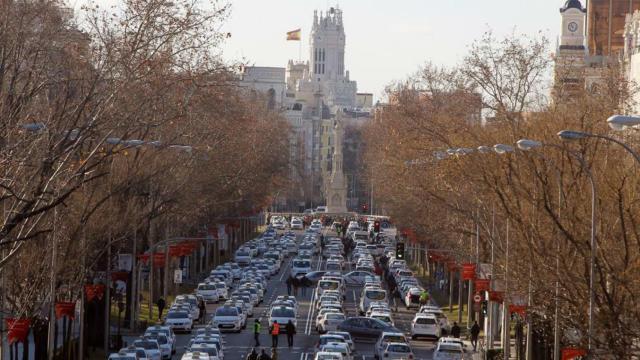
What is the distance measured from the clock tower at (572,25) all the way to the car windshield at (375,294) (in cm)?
5175

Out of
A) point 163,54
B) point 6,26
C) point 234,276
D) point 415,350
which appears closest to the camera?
point 6,26

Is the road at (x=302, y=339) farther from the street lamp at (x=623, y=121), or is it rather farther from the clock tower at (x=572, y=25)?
the clock tower at (x=572, y=25)

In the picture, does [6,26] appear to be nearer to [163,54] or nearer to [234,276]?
[163,54]

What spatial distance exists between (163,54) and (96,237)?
1840 cm

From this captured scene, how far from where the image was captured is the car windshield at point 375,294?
70312mm

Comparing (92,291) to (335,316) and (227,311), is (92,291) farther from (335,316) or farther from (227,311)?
Result: (335,316)

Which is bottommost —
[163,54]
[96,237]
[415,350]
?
[415,350]

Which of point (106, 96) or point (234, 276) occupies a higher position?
point (106, 96)

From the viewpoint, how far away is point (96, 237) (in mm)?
50625

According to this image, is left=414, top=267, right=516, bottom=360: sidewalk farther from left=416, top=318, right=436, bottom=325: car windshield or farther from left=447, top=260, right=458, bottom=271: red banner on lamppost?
left=447, top=260, right=458, bottom=271: red banner on lamppost

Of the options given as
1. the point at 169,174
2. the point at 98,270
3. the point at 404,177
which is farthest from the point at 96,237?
the point at 404,177

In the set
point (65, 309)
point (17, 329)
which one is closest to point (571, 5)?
point (65, 309)

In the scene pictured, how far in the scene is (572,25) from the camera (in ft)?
396

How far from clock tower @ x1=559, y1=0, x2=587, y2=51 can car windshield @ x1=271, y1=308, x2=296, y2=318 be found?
2426 inches
